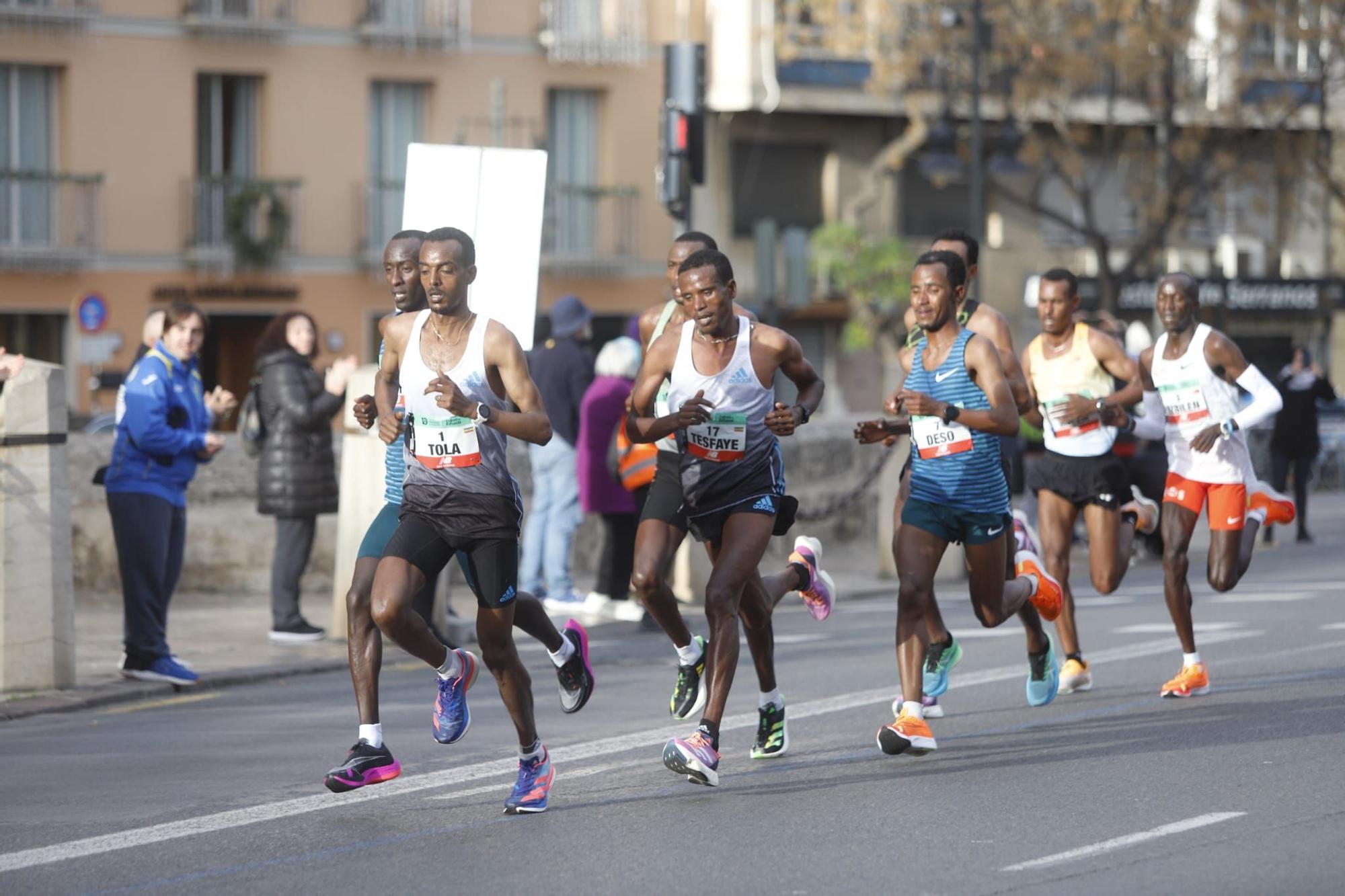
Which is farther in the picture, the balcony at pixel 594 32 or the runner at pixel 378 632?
the balcony at pixel 594 32

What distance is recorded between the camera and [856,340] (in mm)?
35719

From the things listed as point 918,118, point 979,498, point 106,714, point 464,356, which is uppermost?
point 918,118

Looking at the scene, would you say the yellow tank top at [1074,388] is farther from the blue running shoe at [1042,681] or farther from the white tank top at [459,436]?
the white tank top at [459,436]

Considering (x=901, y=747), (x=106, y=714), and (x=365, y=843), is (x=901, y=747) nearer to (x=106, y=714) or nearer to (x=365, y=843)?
(x=365, y=843)

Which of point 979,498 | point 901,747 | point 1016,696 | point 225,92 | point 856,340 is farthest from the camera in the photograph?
point 856,340

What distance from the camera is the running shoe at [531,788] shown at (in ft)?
24.0

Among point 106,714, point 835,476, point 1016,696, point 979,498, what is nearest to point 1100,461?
point 1016,696

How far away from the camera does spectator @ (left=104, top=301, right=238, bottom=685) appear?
10.9 metres

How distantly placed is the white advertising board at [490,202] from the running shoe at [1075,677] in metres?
2.86

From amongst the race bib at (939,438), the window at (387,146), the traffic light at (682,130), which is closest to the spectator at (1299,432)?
Result: the traffic light at (682,130)

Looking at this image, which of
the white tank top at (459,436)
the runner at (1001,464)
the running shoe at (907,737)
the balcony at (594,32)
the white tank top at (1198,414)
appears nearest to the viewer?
the white tank top at (459,436)

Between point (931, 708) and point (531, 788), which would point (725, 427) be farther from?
point (931, 708)

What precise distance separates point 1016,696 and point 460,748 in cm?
268

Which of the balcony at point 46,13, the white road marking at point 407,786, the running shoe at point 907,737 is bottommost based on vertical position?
the white road marking at point 407,786
